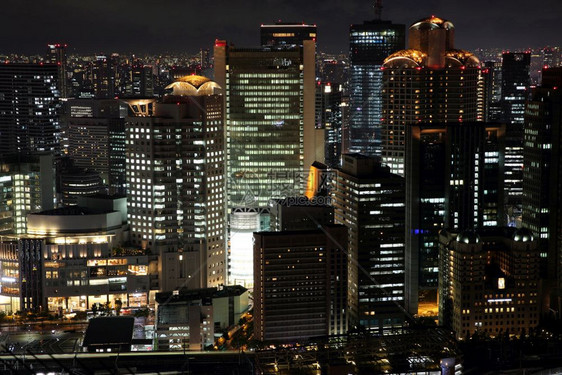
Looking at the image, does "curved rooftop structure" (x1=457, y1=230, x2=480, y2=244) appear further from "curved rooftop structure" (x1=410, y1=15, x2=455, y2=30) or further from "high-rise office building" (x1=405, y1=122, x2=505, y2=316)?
"curved rooftop structure" (x1=410, y1=15, x2=455, y2=30)

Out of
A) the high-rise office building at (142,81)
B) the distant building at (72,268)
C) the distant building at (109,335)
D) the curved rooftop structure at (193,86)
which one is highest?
the high-rise office building at (142,81)

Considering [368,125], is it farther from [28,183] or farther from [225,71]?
[28,183]

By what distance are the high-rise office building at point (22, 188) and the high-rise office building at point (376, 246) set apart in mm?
11591

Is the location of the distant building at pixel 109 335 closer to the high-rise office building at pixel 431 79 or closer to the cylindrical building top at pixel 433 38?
the high-rise office building at pixel 431 79

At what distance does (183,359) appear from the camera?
1011 inches

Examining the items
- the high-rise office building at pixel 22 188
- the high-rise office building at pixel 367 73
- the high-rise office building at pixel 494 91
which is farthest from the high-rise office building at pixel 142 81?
the high-rise office building at pixel 22 188

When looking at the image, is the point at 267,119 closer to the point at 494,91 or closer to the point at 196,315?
the point at 196,315

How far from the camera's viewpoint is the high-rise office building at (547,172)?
32844 mm

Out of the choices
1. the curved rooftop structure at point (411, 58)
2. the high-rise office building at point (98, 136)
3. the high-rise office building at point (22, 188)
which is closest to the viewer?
the high-rise office building at point (22, 188)

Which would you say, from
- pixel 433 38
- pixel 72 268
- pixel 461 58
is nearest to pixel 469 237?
pixel 461 58

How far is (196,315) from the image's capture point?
98.3 ft

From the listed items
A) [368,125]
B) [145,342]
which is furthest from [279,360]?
[368,125]

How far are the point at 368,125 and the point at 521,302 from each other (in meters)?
23.9

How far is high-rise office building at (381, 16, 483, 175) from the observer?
39438 mm
